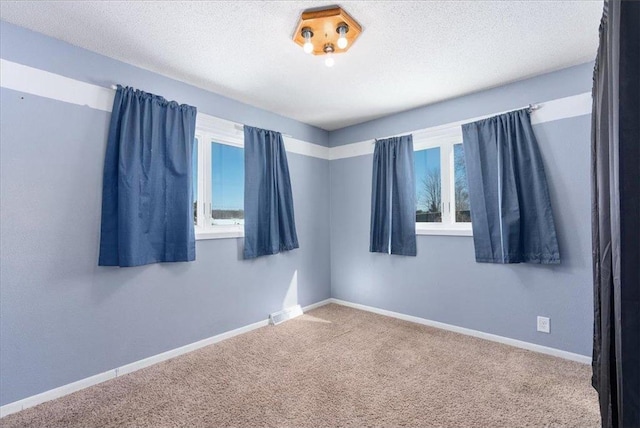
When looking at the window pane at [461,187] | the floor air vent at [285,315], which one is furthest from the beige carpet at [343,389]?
the window pane at [461,187]

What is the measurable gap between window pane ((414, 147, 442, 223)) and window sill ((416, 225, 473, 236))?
3.8 inches

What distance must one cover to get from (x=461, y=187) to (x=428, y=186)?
35 cm

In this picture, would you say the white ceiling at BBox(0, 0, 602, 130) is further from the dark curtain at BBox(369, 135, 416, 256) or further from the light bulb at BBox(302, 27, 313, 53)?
the dark curtain at BBox(369, 135, 416, 256)

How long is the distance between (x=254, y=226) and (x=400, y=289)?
5.97ft

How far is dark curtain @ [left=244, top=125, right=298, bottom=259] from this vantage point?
10.2 feet

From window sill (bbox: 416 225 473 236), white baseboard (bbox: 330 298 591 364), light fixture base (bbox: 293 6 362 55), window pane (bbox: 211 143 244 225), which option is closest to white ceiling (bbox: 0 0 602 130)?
light fixture base (bbox: 293 6 362 55)

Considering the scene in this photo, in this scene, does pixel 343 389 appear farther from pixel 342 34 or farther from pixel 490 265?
pixel 342 34

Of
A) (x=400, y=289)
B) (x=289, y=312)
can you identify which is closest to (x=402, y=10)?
(x=400, y=289)

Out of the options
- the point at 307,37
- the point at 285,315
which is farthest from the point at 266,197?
the point at 307,37

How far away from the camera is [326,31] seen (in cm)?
189

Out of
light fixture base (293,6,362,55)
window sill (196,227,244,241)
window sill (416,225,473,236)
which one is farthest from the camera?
window sill (416,225,473,236)

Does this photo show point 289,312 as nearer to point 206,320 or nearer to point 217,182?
point 206,320

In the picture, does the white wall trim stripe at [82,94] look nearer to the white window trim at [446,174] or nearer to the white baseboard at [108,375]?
the white window trim at [446,174]

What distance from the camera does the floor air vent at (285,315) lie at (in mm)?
3277
